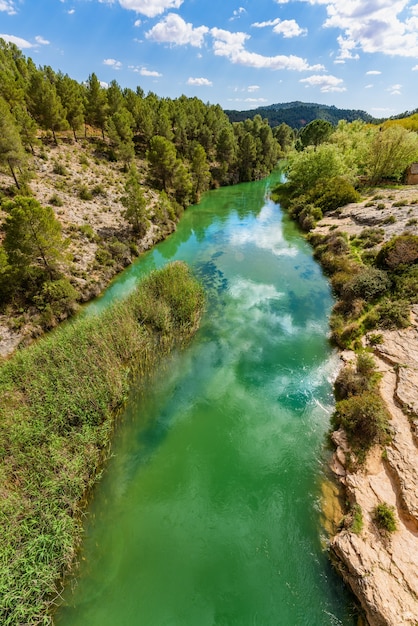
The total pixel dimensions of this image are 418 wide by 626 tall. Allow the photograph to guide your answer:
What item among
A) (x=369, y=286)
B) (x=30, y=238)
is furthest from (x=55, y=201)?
(x=369, y=286)

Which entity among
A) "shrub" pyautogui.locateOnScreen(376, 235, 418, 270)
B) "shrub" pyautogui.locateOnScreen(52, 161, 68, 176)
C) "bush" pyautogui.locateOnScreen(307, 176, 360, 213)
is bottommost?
"shrub" pyautogui.locateOnScreen(376, 235, 418, 270)

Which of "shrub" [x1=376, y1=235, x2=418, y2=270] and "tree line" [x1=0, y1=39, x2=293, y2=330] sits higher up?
"tree line" [x1=0, y1=39, x2=293, y2=330]

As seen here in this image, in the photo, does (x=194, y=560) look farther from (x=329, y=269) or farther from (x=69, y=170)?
(x=69, y=170)

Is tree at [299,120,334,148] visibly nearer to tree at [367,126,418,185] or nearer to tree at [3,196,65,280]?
tree at [367,126,418,185]

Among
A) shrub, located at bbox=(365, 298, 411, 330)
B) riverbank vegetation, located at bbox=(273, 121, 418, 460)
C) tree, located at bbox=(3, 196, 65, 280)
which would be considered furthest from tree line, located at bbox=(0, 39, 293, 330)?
shrub, located at bbox=(365, 298, 411, 330)

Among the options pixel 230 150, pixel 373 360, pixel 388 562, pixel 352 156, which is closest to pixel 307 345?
pixel 373 360

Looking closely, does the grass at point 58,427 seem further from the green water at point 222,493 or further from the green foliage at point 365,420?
the green foliage at point 365,420
